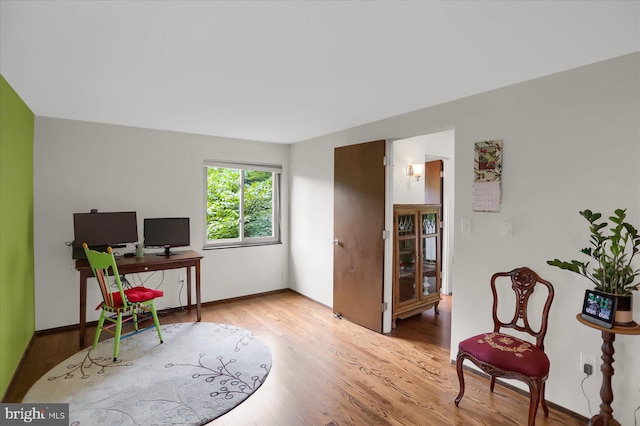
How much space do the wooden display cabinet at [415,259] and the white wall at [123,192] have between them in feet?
6.85

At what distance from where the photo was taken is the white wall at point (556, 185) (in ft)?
6.67

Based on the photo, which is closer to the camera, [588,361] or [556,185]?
[588,361]

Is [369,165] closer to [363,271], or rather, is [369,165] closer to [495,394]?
[363,271]

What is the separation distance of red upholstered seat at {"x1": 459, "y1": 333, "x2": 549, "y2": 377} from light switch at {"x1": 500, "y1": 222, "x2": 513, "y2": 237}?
751 mm

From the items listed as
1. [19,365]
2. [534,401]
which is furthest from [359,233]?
[19,365]

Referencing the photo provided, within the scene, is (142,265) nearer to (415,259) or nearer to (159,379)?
(159,379)

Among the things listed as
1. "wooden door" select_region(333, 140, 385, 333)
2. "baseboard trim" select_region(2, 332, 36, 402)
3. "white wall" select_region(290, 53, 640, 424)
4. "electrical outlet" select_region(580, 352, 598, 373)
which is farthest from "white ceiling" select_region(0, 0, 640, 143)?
"baseboard trim" select_region(2, 332, 36, 402)

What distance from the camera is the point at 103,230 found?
11.8 feet

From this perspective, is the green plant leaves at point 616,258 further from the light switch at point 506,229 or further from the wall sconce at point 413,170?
the wall sconce at point 413,170

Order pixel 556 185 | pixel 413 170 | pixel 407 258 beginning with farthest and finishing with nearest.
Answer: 1. pixel 413 170
2. pixel 407 258
3. pixel 556 185

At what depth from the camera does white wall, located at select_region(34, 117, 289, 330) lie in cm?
354

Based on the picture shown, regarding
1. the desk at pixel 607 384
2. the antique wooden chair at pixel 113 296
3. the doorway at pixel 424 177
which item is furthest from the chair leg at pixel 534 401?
the antique wooden chair at pixel 113 296

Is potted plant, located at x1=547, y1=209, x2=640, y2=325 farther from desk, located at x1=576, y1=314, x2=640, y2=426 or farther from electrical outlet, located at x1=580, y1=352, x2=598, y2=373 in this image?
electrical outlet, located at x1=580, y1=352, x2=598, y2=373

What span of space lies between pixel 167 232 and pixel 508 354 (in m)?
3.67
